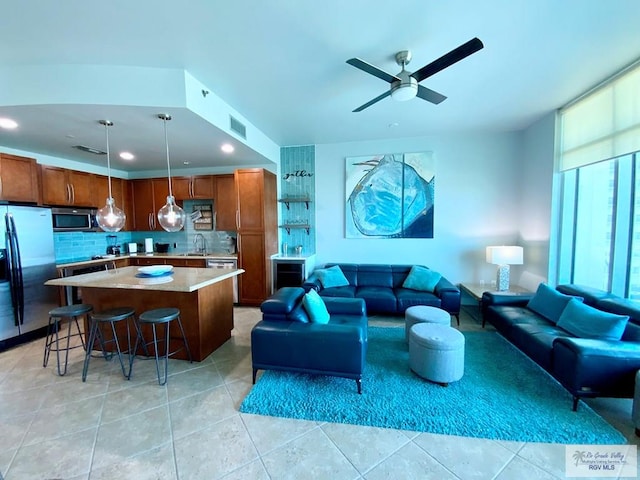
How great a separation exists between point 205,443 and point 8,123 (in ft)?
12.3

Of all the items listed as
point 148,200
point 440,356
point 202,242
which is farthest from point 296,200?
point 440,356

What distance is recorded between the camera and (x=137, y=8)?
1.71m

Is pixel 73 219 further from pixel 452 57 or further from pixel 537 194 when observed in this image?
pixel 537 194

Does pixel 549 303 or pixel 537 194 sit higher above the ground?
pixel 537 194

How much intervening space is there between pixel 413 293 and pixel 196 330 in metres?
2.96

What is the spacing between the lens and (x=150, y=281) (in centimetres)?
270

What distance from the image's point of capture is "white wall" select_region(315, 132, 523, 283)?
4336 mm

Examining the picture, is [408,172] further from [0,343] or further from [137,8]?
[0,343]

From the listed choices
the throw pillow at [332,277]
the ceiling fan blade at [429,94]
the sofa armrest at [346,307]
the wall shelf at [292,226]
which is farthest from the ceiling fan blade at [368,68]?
the wall shelf at [292,226]

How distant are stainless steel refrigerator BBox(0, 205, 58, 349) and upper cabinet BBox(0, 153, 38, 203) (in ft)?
0.91

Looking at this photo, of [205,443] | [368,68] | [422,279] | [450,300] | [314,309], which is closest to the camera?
[205,443]

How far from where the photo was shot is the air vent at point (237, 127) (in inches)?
127
